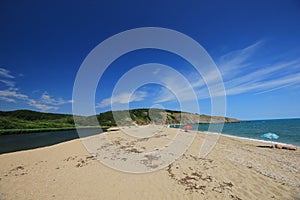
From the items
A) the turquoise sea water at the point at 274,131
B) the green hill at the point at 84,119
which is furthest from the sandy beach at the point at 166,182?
the green hill at the point at 84,119

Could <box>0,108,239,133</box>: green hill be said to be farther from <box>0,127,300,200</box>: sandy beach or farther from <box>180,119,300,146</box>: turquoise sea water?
<box>0,127,300,200</box>: sandy beach

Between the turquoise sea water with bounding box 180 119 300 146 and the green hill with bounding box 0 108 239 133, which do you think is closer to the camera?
the turquoise sea water with bounding box 180 119 300 146

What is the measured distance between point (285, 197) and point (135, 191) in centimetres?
430

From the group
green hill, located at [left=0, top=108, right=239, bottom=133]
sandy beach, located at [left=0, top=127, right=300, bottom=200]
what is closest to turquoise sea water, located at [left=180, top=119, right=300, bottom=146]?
sandy beach, located at [left=0, top=127, right=300, bottom=200]

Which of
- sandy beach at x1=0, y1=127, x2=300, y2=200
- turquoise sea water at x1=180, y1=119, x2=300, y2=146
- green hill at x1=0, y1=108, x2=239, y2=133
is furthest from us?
green hill at x1=0, y1=108, x2=239, y2=133

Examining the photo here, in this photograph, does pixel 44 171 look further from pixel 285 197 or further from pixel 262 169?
pixel 262 169

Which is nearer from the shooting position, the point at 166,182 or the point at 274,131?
the point at 166,182

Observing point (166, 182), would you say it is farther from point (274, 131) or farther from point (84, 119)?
point (84, 119)

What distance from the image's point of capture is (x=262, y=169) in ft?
19.8

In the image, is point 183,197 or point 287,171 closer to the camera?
point 183,197

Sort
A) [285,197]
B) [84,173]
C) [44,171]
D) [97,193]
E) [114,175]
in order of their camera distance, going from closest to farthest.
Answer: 1. [285,197]
2. [97,193]
3. [114,175]
4. [84,173]
5. [44,171]

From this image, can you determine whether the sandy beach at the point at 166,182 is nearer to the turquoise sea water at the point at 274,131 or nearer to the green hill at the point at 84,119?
the turquoise sea water at the point at 274,131

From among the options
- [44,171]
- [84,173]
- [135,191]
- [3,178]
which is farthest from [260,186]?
[3,178]

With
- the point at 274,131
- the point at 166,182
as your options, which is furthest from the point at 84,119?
the point at 166,182
